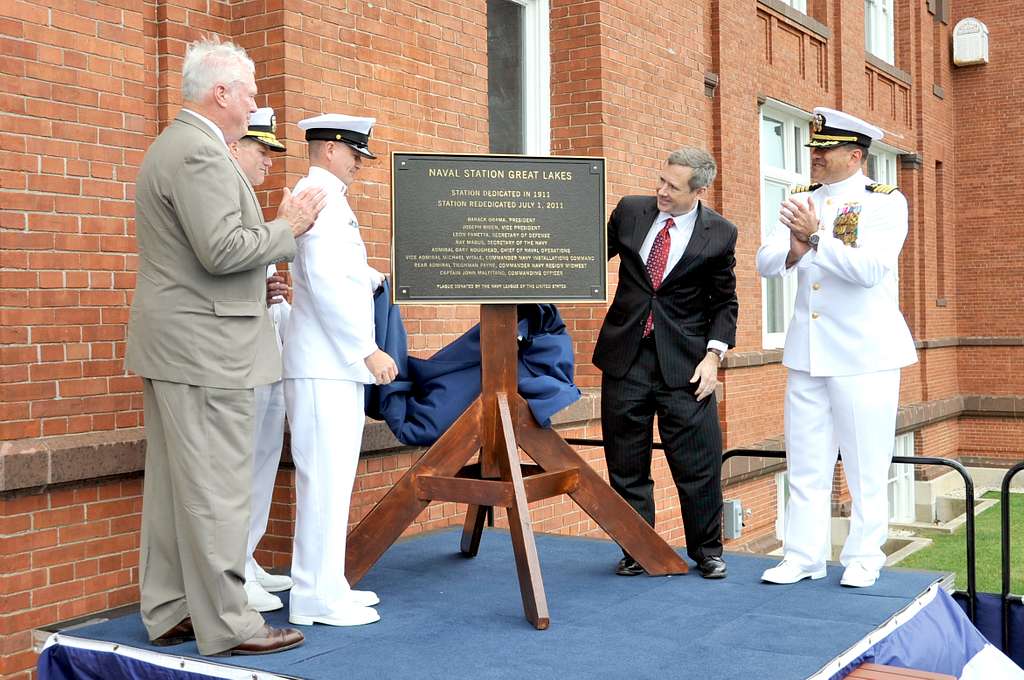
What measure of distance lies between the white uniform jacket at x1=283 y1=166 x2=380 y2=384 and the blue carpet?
1136 millimetres

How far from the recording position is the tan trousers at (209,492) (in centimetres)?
422

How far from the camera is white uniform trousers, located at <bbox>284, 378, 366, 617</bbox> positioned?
189 inches

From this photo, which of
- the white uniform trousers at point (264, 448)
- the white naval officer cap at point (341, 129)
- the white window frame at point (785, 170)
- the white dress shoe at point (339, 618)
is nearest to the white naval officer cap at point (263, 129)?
the white naval officer cap at point (341, 129)

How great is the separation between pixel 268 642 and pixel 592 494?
1.88 m

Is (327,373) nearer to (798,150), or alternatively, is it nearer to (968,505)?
(968,505)

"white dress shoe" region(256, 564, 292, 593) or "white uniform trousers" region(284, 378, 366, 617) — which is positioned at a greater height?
"white uniform trousers" region(284, 378, 366, 617)

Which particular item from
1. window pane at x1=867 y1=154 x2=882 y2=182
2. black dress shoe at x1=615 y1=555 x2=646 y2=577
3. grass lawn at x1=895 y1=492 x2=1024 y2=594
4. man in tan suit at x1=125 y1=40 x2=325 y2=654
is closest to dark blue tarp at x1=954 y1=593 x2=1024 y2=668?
black dress shoe at x1=615 y1=555 x2=646 y2=577

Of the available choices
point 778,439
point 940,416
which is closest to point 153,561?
point 778,439

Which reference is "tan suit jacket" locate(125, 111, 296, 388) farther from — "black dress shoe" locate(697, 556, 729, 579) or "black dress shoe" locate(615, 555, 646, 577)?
"black dress shoe" locate(697, 556, 729, 579)

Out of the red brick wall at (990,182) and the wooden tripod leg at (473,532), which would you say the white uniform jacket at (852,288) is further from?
the red brick wall at (990,182)

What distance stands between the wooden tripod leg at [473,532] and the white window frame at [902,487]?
14.5 m

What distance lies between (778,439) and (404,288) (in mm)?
9406

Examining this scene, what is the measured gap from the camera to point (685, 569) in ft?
19.3

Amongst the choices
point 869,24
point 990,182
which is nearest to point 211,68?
point 869,24
